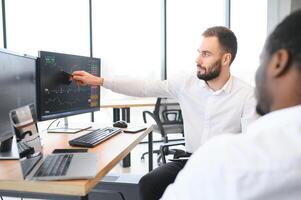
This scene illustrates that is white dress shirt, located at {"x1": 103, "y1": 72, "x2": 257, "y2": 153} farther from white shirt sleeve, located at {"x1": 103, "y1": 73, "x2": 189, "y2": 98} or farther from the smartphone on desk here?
the smartphone on desk

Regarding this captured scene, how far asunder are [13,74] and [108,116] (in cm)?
350

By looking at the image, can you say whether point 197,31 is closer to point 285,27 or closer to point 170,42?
point 170,42

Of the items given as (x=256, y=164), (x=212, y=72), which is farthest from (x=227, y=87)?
(x=256, y=164)

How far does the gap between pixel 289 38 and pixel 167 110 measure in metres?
3.06

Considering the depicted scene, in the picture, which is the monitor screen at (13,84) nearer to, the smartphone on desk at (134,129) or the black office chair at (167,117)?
the smartphone on desk at (134,129)

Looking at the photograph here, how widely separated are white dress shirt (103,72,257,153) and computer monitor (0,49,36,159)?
60 cm

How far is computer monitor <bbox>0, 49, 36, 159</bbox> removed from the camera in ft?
4.38

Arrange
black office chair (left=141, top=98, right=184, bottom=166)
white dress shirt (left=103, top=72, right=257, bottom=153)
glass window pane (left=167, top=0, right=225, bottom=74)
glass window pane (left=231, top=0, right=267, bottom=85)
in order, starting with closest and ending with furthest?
white dress shirt (left=103, top=72, right=257, bottom=153) < black office chair (left=141, top=98, right=184, bottom=166) < glass window pane (left=167, top=0, right=225, bottom=74) < glass window pane (left=231, top=0, right=267, bottom=85)

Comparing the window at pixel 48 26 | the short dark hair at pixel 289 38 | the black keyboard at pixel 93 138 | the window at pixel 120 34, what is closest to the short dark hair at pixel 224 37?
the black keyboard at pixel 93 138

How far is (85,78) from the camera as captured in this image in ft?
6.57

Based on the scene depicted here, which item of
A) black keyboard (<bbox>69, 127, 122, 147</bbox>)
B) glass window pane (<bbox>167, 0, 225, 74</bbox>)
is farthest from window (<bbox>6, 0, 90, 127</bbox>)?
black keyboard (<bbox>69, 127, 122, 147</bbox>)

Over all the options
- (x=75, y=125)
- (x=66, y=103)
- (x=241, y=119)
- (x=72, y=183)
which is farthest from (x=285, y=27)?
(x=75, y=125)

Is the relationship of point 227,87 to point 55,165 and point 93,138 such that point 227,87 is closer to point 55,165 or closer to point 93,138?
point 93,138

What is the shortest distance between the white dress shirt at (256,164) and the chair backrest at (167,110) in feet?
9.91
